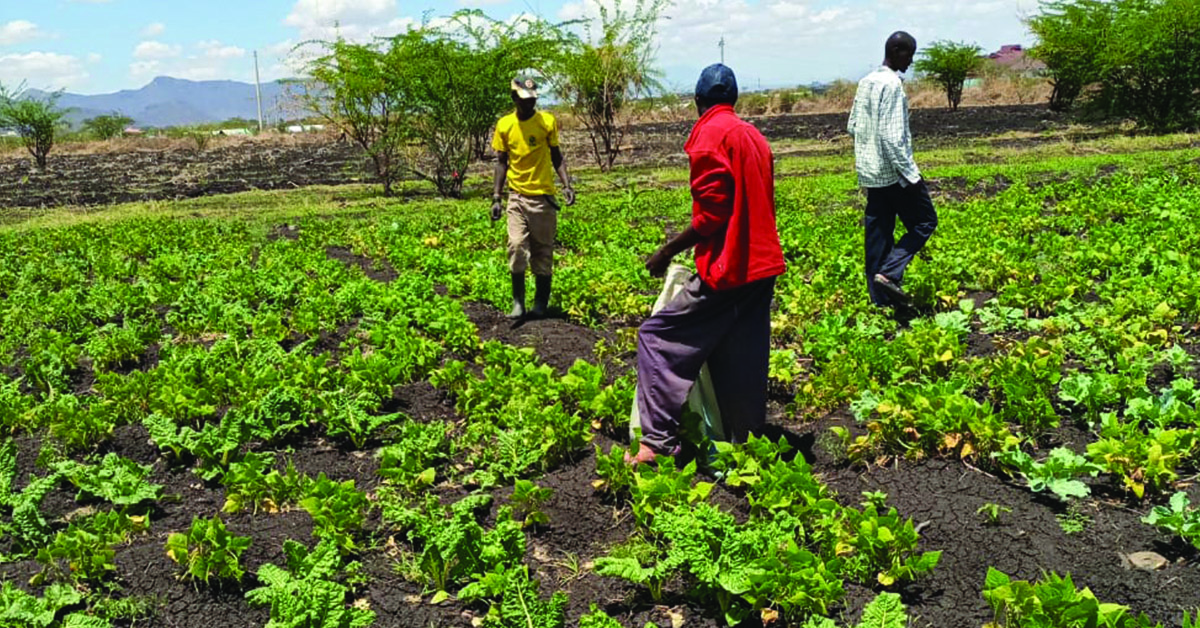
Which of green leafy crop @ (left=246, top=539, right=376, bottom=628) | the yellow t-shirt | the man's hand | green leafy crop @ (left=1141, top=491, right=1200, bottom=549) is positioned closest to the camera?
green leafy crop @ (left=246, top=539, right=376, bottom=628)

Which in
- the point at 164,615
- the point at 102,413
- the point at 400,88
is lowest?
→ the point at 164,615

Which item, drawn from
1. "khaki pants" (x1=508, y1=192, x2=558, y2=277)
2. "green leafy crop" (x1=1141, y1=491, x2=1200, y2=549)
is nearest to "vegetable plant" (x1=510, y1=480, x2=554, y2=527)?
"green leafy crop" (x1=1141, y1=491, x2=1200, y2=549)

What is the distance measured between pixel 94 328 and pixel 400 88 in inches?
455

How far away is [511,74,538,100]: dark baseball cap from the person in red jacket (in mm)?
2905

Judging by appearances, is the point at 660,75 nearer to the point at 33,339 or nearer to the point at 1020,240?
the point at 1020,240

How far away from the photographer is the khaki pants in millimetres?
7496

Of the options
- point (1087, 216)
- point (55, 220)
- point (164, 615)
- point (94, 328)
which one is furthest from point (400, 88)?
point (164, 615)

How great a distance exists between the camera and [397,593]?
12.8 feet

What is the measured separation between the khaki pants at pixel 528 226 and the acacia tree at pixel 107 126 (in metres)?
52.5

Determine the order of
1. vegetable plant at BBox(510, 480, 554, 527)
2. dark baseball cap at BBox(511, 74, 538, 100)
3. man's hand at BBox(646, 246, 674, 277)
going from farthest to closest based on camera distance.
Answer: dark baseball cap at BBox(511, 74, 538, 100), man's hand at BBox(646, 246, 674, 277), vegetable plant at BBox(510, 480, 554, 527)

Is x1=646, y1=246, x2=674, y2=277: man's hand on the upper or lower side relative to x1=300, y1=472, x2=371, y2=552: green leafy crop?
upper

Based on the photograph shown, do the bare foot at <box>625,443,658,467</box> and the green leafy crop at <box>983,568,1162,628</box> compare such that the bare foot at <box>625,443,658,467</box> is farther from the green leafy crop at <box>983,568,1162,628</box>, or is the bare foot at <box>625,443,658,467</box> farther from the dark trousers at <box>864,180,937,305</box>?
the dark trousers at <box>864,180,937,305</box>

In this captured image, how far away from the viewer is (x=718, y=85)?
4438 millimetres

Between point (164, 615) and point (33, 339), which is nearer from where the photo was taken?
point (164, 615)
